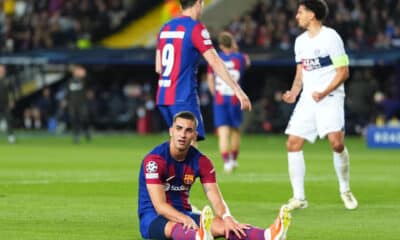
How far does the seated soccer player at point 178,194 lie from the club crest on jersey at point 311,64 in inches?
176

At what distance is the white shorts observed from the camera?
16.1m

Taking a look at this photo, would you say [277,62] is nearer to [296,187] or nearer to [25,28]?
[25,28]

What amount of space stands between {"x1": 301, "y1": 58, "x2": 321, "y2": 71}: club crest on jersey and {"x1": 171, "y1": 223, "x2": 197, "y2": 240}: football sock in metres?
5.13

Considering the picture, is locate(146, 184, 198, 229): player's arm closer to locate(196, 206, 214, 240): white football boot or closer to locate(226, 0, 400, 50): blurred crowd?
locate(196, 206, 214, 240): white football boot

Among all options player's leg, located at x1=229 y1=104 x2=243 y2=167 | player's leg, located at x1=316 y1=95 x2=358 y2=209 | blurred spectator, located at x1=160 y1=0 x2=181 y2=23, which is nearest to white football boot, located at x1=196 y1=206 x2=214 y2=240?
player's leg, located at x1=316 y1=95 x2=358 y2=209

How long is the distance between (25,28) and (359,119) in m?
13.9

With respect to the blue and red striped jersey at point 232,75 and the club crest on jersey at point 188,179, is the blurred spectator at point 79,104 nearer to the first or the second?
the blue and red striped jersey at point 232,75

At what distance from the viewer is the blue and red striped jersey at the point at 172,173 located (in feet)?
39.1

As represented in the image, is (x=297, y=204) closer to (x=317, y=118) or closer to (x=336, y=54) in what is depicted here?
(x=317, y=118)

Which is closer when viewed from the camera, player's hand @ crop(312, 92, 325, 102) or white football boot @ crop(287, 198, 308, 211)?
white football boot @ crop(287, 198, 308, 211)

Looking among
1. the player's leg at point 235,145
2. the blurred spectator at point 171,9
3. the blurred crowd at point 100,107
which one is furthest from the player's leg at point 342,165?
the blurred crowd at point 100,107

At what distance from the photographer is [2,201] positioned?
16422mm

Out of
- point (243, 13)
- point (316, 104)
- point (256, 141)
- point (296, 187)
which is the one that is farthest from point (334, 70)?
point (243, 13)

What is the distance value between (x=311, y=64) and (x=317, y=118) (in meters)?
0.68
